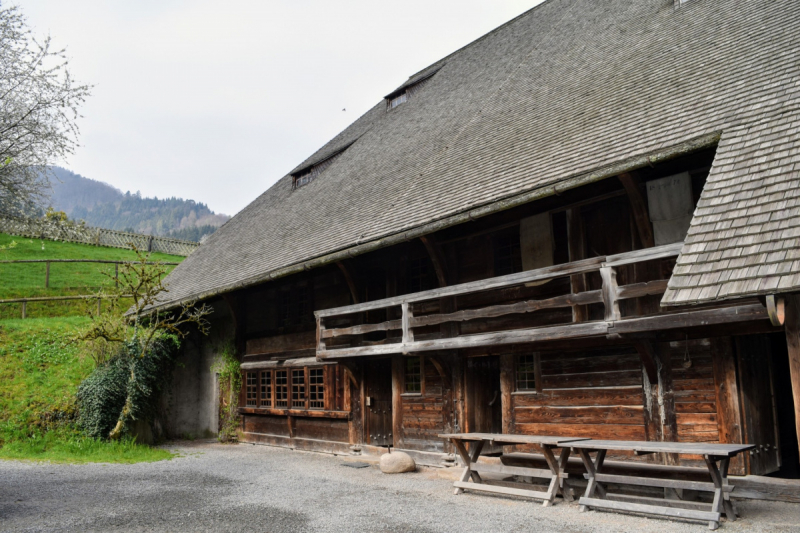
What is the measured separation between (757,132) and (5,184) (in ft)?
63.4

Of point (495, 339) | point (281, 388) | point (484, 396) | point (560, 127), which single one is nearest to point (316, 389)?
point (281, 388)

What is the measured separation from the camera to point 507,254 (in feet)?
33.4

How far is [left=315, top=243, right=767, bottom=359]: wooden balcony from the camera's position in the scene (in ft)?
22.6

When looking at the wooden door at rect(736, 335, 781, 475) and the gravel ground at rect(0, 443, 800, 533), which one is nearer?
the gravel ground at rect(0, 443, 800, 533)

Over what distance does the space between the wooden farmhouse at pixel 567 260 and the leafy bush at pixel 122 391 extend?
1.67 m

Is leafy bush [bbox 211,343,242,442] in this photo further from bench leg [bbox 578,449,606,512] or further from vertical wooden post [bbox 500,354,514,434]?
bench leg [bbox 578,449,606,512]

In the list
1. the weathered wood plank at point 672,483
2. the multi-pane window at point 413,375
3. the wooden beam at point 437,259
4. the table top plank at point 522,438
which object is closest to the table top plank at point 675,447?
the table top plank at point 522,438

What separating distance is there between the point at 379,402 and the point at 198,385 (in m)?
7.77

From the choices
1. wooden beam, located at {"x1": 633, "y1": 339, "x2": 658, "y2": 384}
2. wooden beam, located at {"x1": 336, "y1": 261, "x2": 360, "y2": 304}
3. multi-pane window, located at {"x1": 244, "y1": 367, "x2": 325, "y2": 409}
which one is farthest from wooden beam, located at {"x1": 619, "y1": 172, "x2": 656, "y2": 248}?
multi-pane window, located at {"x1": 244, "y1": 367, "x2": 325, "y2": 409}

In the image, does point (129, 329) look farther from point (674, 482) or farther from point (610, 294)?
point (674, 482)

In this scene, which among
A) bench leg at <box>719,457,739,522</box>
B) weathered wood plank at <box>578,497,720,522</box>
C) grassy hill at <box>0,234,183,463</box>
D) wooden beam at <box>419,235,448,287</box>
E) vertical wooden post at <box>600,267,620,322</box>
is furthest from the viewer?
grassy hill at <box>0,234,183,463</box>

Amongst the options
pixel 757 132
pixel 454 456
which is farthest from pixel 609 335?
pixel 454 456

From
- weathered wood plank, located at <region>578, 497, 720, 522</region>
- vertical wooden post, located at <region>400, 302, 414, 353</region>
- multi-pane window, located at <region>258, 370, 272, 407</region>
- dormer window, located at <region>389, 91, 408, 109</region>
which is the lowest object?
weathered wood plank, located at <region>578, 497, 720, 522</region>

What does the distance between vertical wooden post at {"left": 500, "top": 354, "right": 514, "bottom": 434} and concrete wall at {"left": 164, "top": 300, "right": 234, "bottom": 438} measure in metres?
9.63
